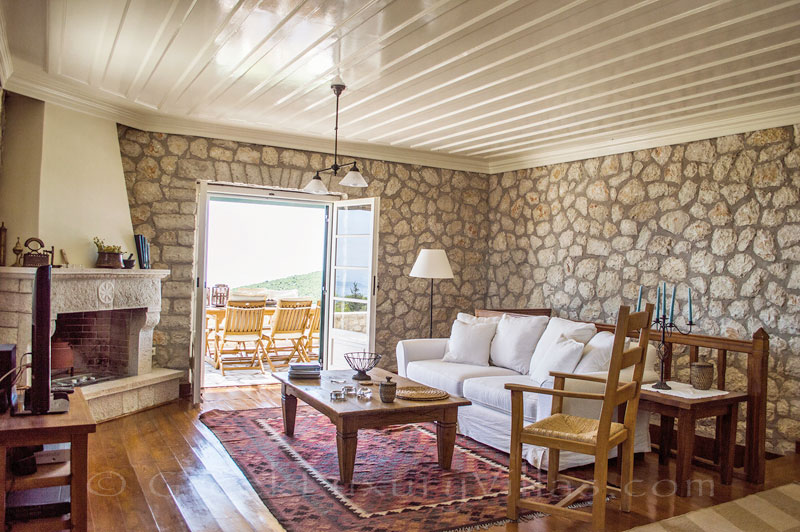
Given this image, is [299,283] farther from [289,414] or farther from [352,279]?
[289,414]

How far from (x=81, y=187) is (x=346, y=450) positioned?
3065mm

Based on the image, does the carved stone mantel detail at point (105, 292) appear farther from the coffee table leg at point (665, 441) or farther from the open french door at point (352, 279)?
the coffee table leg at point (665, 441)

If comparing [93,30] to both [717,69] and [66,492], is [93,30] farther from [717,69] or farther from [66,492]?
[717,69]

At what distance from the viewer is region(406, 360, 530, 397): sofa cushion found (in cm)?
439

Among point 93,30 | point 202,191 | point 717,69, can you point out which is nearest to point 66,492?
point 93,30

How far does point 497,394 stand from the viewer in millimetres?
3979

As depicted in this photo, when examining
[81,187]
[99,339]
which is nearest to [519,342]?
[99,339]

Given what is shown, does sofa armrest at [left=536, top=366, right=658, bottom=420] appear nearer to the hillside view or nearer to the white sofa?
the white sofa

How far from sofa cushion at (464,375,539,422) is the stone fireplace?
2682 mm

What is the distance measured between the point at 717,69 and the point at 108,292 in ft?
14.8

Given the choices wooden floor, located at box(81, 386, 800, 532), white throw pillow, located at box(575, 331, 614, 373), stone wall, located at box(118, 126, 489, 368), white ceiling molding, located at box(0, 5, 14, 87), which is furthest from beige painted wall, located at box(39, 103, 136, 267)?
white throw pillow, located at box(575, 331, 614, 373)

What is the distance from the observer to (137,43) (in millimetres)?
3461

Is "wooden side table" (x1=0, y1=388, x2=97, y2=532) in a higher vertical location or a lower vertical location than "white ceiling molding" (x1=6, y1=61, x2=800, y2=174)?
lower

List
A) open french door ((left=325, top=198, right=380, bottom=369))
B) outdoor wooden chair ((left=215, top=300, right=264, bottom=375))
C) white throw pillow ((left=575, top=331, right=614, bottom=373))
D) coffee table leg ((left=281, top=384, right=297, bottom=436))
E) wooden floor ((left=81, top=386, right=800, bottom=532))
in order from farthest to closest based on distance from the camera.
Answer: outdoor wooden chair ((left=215, top=300, right=264, bottom=375)), open french door ((left=325, top=198, right=380, bottom=369)), coffee table leg ((left=281, top=384, right=297, bottom=436)), white throw pillow ((left=575, top=331, right=614, bottom=373)), wooden floor ((left=81, top=386, right=800, bottom=532))
